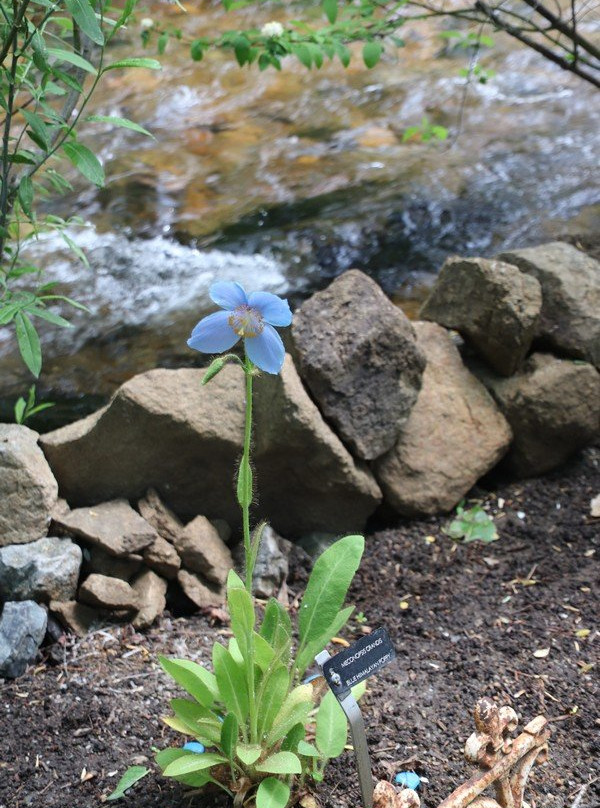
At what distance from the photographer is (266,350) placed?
1.66 meters

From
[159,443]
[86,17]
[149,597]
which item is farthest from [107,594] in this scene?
[86,17]


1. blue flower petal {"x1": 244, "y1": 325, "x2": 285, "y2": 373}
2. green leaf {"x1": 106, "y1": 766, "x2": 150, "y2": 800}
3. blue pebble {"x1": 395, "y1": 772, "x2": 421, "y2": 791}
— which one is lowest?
green leaf {"x1": 106, "y1": 766, "x2": 150, "y2": 800}

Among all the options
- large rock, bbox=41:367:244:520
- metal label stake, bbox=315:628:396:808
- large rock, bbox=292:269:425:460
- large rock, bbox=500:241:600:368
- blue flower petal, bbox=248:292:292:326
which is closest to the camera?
blue flower petal, bbox=248:292:292:326

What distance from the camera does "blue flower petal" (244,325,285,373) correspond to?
166 centimetres

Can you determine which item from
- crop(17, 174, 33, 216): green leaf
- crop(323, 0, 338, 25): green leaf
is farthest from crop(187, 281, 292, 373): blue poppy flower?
crop(323, 0, 338, 25): green leaf

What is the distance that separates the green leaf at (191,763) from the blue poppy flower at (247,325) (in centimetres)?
86

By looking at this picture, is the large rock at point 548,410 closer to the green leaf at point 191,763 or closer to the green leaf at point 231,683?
the green leaf at point 231,683

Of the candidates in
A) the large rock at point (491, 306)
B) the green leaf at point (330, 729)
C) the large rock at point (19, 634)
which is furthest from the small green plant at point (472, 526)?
the large rock at point (19, 634)

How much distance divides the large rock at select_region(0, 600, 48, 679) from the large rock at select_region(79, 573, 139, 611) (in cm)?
14

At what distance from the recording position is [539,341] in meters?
3.39

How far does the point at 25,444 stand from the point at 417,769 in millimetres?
1519

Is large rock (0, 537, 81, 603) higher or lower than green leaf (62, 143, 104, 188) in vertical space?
lower

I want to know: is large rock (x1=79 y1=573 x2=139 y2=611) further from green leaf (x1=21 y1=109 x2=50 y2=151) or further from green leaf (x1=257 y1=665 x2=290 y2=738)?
green leaf (x1=21 y1=109 x2=50 y2=151)

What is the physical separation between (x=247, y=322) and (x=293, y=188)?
13.2 ft
